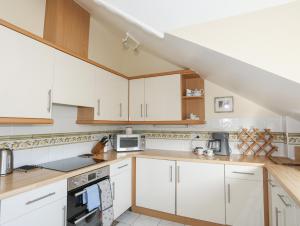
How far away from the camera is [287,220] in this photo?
1237 mm

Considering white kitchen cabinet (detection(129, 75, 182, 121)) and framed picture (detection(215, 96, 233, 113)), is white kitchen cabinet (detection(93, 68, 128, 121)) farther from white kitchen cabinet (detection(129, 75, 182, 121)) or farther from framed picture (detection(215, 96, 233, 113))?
framed picture (detection(215, 96, 233, 113))

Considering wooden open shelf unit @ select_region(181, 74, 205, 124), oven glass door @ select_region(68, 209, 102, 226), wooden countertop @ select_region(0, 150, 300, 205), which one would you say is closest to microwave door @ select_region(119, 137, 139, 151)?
wooden countertop @ select_region(0, 150, 300, 205)

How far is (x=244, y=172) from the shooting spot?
182cm

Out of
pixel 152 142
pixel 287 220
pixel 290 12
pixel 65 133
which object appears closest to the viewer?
pixel 290 12

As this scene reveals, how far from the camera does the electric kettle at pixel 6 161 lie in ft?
4.46

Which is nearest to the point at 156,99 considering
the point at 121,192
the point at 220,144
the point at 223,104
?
the point at 223,104

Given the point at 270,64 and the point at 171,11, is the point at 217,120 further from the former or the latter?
the point at 171,11

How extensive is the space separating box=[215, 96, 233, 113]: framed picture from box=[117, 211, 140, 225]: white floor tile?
1.78 m

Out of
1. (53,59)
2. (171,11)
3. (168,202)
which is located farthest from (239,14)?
(168,202)

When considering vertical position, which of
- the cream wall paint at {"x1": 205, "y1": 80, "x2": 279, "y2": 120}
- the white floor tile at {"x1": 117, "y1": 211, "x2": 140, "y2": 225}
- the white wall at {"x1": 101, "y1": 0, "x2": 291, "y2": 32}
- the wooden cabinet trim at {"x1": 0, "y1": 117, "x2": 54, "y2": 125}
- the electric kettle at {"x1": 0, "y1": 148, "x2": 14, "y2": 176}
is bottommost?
the white floor tile at {"x1": 117, "y1": 211, "x2": 140, "y2": 225}

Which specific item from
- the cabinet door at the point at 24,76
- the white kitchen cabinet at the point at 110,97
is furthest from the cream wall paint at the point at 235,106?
the cabinet door at the point at 24,76

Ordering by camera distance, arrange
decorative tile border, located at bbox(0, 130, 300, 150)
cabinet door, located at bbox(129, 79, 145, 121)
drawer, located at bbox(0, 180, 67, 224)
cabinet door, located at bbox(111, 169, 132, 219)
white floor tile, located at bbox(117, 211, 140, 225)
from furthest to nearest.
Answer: cabinet door, located at bbox(129, 79, 145, 121)
white floor tile, located at bbox(117, 211, 140, 225)
cabinet door, located at bbox(111, 169, 132, 219)
decorative tile border, located at bbox(0, 130, 300, 150)
drawer, located at bbox(0, 180, 67, 224)

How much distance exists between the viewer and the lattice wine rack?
219 centimetres

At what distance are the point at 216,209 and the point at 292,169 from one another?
85 cm
